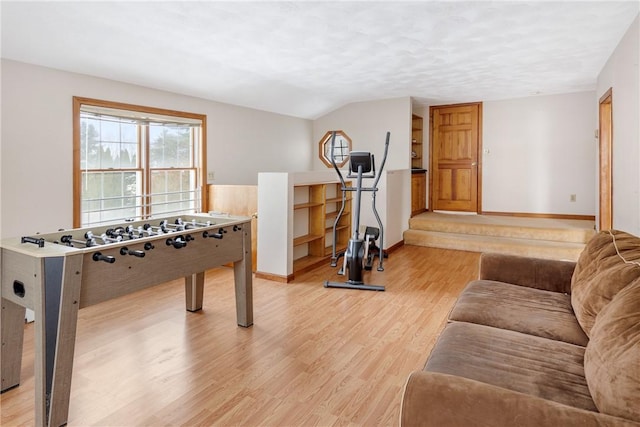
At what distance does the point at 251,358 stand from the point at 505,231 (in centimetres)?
497

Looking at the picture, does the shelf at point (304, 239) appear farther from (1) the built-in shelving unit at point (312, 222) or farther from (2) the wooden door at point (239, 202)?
(2) the wooden door at point (239, 202)

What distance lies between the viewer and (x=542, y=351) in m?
1.77

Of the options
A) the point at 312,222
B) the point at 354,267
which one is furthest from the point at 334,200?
the point at 354,267

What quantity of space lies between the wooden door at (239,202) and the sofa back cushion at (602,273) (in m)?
3.32

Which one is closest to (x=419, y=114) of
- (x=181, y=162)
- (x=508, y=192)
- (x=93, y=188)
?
(x=508, y=192)

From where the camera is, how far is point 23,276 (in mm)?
2076

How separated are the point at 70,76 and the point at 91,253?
97.5 inches

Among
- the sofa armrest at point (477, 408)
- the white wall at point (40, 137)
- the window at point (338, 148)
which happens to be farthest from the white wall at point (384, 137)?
the sofa armrest at point (477, 408)

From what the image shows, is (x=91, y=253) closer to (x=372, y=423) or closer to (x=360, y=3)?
(x=372, y=423)

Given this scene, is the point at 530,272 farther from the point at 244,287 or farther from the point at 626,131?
the point at 244,287

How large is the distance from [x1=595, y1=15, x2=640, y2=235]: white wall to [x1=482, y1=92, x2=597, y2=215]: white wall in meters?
2.68

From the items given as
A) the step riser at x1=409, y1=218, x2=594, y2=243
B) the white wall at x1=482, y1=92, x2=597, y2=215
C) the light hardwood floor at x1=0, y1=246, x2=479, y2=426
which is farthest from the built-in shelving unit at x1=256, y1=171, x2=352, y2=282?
the white wall at x1=482, y1=92, x2=597, y2=215

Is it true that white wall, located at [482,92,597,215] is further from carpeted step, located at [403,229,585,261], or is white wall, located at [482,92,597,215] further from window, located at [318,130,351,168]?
window, located at [318,130,351,168]

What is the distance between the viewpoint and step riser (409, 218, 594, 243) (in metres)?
5.88
